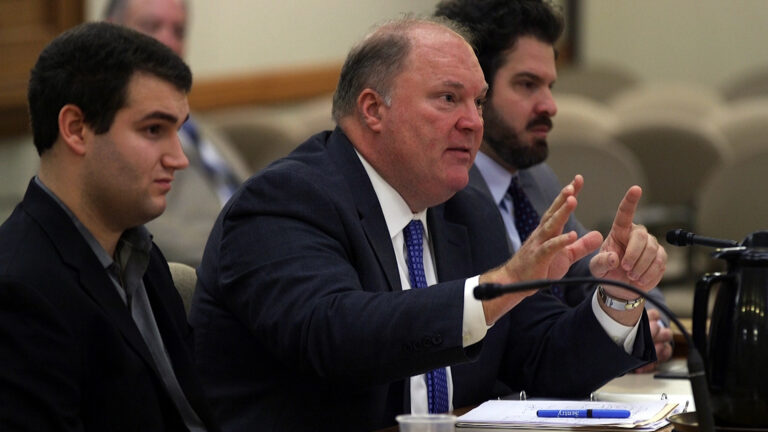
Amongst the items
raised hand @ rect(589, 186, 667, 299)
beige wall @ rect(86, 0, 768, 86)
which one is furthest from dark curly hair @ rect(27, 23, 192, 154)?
beige wall @ rect(86, 0, 768, 86)

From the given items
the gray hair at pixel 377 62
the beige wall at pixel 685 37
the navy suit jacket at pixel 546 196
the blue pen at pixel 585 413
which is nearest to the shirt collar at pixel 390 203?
the gray hair at pixel 377 62

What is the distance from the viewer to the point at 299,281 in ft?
6.64

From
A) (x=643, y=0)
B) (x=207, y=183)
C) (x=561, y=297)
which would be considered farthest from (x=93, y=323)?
(x=643, y=0)

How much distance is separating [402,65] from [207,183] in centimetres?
176

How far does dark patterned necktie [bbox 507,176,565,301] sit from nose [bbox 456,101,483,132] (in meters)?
0.70

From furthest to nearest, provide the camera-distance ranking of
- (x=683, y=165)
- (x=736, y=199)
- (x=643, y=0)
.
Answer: (x=643, y=0) → (x=683, y=165) → (x=736, y=199)

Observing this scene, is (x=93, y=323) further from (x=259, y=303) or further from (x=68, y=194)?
(x=259, y=303)

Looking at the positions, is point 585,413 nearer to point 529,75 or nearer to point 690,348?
point 690,348

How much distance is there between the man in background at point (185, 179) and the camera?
12.3 ft

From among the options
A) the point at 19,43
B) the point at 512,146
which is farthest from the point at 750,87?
the point at 512,146

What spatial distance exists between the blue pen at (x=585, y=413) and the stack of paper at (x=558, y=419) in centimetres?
1

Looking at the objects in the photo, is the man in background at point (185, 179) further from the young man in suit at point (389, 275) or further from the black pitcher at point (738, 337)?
the black pitcher at point (738, 337)

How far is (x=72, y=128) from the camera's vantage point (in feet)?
6.23

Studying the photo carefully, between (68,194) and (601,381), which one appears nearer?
(68,194)
